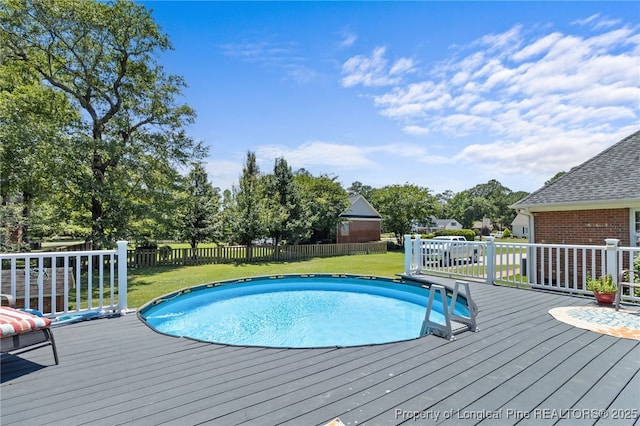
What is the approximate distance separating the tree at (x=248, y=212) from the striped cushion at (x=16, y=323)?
474 inches

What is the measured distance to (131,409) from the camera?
217cm

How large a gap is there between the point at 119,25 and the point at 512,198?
75.5 metres

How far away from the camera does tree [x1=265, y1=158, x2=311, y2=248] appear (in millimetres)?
16766

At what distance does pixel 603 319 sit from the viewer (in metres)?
4.30

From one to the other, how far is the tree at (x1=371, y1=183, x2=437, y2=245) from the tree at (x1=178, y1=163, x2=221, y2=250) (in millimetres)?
14574

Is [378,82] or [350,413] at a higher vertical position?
[378,82]

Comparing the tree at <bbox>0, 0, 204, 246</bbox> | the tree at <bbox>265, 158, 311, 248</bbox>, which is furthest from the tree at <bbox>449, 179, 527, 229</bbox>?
the tree at <bbox>0, 0, 204, 246</bbox>

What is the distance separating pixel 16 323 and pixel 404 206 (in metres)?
24.7

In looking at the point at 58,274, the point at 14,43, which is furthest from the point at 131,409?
the point at 14,43

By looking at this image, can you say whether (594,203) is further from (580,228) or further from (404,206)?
(404,206)

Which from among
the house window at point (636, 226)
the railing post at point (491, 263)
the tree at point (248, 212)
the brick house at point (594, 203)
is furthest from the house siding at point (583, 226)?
the tree at point (248, 212)

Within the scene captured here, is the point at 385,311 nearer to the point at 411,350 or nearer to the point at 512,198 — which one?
the point at 411,350

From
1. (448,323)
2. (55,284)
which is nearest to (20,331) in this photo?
(55,284)

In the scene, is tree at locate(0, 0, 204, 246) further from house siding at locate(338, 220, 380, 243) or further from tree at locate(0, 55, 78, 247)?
house siding at locate(338, 220, 380, 243)
